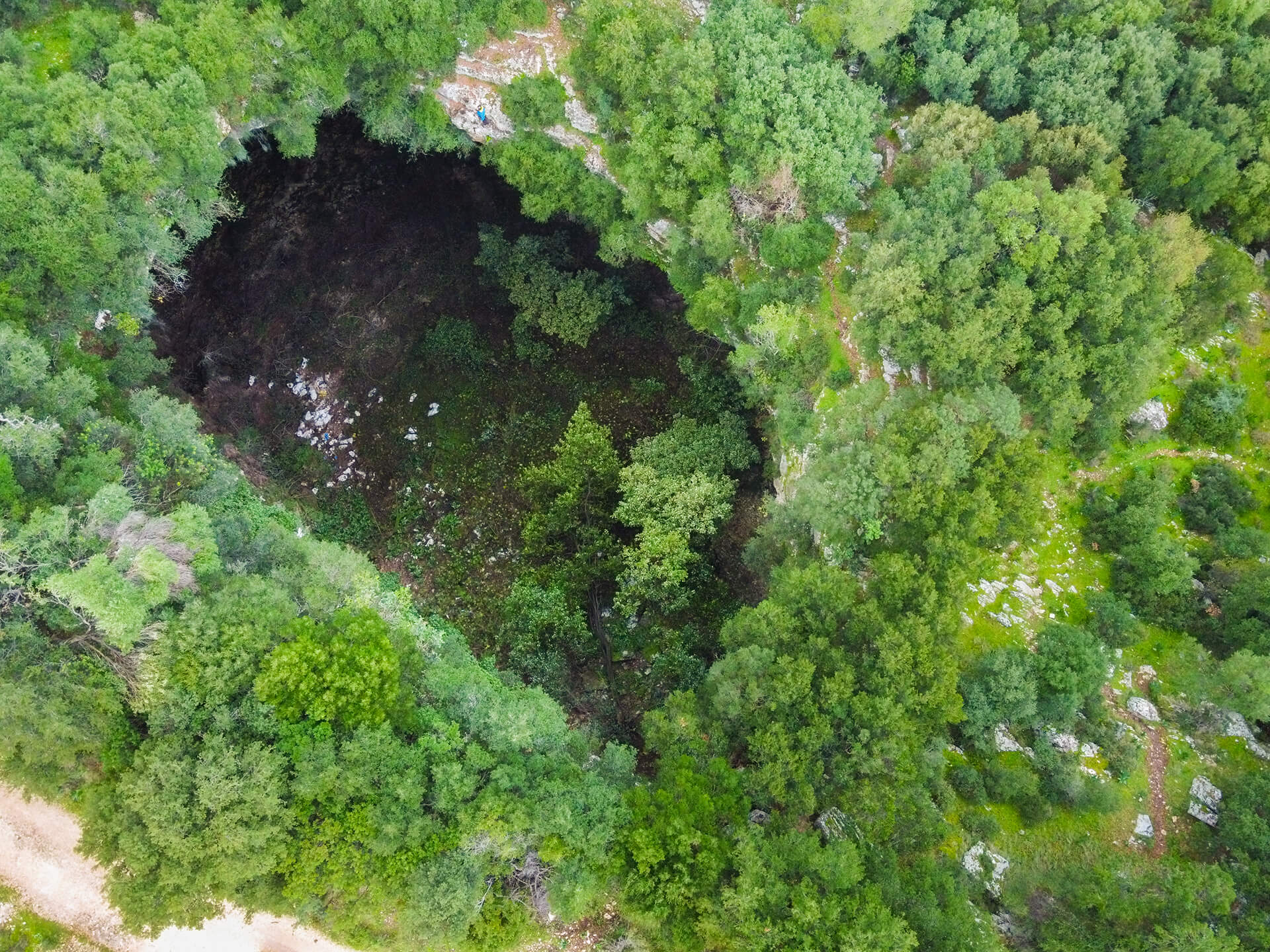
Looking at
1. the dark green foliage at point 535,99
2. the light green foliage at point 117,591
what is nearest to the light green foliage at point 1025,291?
the dark green foliage at point 535,99

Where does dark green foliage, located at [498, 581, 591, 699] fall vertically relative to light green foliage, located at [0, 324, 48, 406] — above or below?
below

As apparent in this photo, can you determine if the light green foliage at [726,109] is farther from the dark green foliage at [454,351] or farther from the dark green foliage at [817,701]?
the dark green foliage at [817,701]

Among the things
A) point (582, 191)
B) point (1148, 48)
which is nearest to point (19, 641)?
point (582, 191)

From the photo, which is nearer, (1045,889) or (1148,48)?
(1045,889)

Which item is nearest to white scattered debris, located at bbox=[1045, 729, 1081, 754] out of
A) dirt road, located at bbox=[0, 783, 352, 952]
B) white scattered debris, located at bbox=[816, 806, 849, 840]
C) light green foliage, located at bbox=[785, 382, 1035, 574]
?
light green foliage, located at bbox=[785, 382, 1035, 574]

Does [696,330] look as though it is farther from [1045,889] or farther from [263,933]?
[263,933]

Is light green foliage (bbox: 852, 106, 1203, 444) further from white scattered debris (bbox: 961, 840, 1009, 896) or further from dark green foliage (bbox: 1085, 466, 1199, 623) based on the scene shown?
white scattered debris (bbox: 961, 840, 1009, 896)
